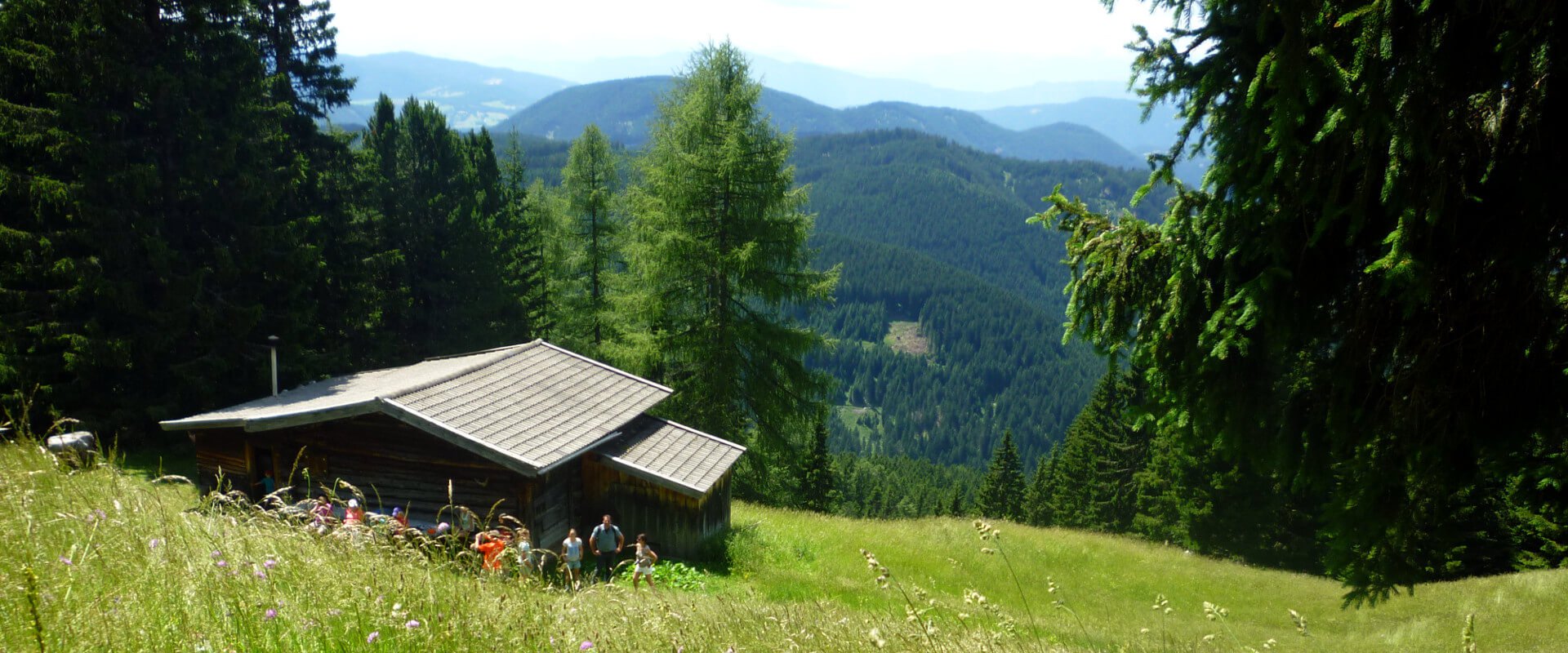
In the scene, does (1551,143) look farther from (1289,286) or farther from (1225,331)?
(1225,331)

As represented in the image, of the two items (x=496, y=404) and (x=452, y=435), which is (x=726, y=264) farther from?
(x=452, y=435)

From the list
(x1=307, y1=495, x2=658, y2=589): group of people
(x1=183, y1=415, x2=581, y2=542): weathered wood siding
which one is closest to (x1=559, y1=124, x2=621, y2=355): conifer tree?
(x1=183, y1=415, x2=581, y2=542): weathered wood siding

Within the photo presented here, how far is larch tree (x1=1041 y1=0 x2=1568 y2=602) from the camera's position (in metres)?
5.00

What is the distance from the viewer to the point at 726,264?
2392cm

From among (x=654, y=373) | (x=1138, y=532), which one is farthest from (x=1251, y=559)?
(x=654, y=373)

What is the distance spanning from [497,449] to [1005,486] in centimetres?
4820

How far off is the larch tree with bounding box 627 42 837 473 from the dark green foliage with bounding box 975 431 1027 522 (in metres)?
33.9

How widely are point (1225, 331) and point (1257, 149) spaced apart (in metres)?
1.34

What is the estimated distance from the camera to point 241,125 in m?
21.5

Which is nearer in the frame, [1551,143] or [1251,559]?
[1551,143]

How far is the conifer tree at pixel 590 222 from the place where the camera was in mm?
34844

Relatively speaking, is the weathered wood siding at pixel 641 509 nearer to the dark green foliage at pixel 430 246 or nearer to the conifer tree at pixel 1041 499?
the dark green foliage at pixel 430 246

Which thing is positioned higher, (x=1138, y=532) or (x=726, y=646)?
(x=726, y=646)

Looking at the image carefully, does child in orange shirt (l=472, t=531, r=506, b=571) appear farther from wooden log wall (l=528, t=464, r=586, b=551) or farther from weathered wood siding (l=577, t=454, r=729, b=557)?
weathered wood siding (l=577, t=454, r=729, b=557)
